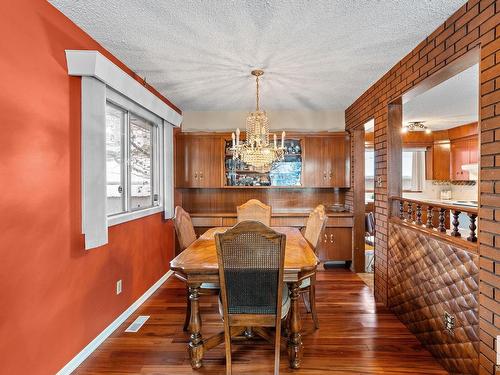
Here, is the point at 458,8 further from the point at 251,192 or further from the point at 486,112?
the point at 251,192

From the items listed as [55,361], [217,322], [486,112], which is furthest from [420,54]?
[55,361]

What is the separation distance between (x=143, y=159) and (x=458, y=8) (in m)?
3.34

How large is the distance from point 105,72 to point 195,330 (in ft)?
6.80

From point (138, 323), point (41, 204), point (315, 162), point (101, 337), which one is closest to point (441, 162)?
point (315, 162)

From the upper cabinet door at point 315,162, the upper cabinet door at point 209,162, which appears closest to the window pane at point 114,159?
the upper cabinet door at point 209,162

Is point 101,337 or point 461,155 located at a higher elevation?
point 461,155

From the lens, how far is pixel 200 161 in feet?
15.4

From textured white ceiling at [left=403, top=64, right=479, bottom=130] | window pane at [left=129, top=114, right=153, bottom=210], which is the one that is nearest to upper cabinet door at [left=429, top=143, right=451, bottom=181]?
textured white ceiling at [left=403, top=64, right=479, bottom=130]

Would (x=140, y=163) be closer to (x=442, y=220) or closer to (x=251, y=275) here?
(x=251, y=275)

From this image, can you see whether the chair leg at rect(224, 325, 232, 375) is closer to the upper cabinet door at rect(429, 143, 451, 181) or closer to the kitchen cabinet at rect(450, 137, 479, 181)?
the kitchen cabinet at rect(450, 137, 479, 181)

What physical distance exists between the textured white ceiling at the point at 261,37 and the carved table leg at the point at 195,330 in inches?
77.2

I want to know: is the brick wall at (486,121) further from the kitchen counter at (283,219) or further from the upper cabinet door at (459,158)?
the upper cabinet door at (459,158)

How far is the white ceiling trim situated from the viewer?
2.11 metres

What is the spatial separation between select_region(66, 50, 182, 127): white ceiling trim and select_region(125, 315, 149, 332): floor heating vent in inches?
85.0
